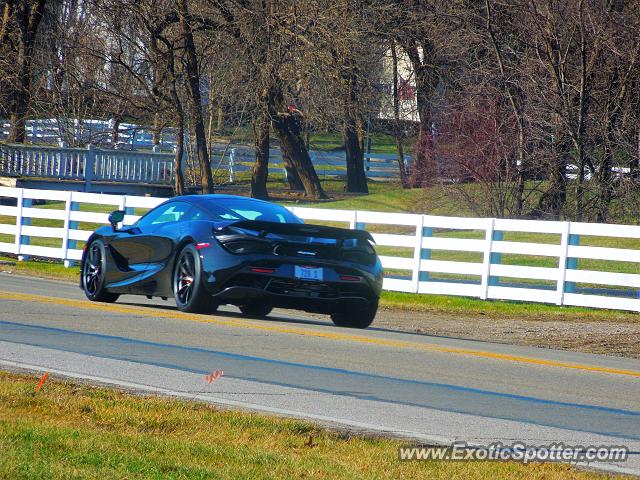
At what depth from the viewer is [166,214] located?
48.0 ft

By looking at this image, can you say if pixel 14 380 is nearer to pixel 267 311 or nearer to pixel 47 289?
pixel 267 311

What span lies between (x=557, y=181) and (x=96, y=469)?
76.5ft

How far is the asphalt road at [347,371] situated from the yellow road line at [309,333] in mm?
27

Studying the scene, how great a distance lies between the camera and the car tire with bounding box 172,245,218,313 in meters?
13.3

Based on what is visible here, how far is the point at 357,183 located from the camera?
4872 cm

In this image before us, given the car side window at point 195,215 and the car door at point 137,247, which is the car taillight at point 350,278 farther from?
the car door at point 137,247

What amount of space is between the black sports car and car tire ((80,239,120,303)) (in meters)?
0.10

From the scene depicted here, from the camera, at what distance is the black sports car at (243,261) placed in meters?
13.1

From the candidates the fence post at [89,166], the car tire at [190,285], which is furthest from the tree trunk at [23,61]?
the car tire at [190,285]

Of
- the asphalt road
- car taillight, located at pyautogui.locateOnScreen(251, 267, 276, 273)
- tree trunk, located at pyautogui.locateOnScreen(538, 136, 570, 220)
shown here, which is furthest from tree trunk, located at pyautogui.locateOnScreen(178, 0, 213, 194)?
car taillight, located at pyautogui.locateOnScreen(251, 267, 276, 273)

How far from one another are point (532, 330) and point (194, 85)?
52.8ft

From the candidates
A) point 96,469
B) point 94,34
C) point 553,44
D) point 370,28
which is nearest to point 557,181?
point 553,44

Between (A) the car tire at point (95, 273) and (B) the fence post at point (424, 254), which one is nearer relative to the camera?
(A) the car tire at point (95, 273)

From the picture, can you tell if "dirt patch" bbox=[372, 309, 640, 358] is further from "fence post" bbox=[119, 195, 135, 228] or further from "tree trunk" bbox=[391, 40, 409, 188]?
"tree trunk" bbox=[391, 40, 409, 188]
